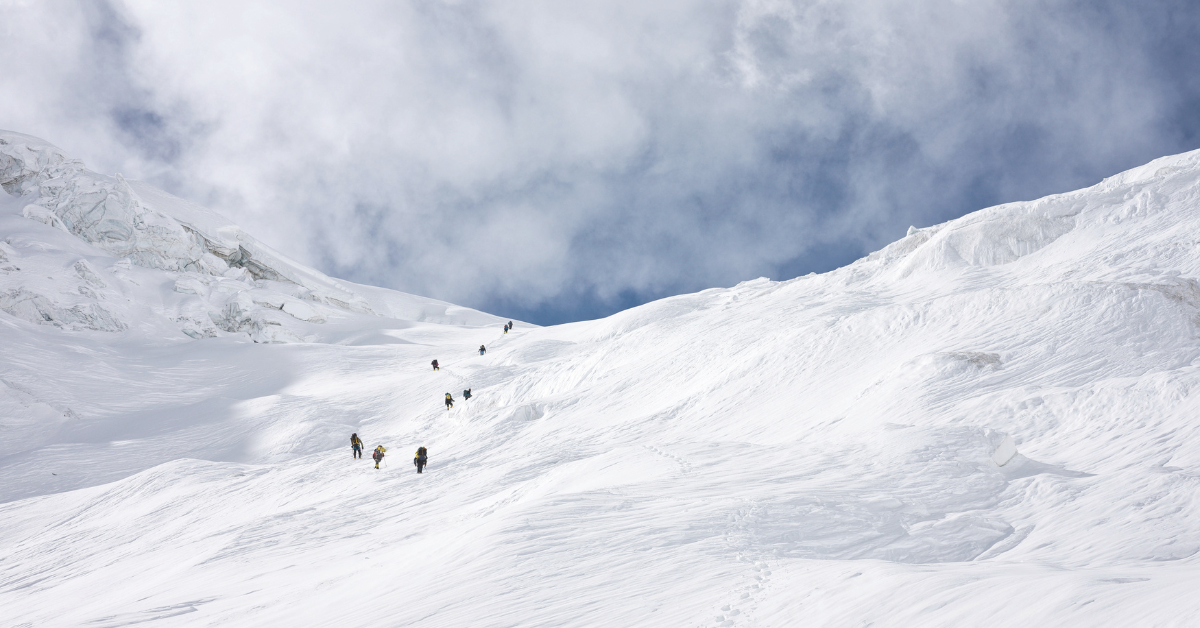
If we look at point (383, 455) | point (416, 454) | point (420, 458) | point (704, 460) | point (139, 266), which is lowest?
point (704, 460)

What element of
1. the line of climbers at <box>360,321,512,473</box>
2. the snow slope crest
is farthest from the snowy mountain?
the snow slope crest

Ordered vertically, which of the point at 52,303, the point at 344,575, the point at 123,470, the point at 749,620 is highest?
the point at 52,303

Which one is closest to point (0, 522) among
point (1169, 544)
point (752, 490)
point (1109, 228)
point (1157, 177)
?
point (752, 490)

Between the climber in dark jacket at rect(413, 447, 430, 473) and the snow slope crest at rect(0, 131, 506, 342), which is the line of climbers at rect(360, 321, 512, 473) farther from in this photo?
the snow slope crest at rect(0, 131, 506, 342)

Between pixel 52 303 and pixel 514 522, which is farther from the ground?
pixel 52 303

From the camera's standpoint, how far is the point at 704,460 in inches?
720

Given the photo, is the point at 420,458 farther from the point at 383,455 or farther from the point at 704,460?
the point at 704,460

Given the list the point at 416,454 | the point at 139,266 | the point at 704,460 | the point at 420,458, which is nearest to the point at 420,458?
the point at 420,458

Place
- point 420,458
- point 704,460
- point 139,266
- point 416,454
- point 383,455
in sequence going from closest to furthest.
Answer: point 704,460, point 420,458, point 416,454, point 383,455, point 139,266

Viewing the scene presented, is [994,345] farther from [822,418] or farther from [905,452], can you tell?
[905,452]

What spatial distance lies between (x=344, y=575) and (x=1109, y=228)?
38712 mm

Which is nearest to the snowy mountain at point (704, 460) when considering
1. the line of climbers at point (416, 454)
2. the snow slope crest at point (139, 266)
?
the line of climbers at point (416, 454)

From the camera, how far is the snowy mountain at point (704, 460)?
35.8 feet

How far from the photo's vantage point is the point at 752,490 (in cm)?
1490
